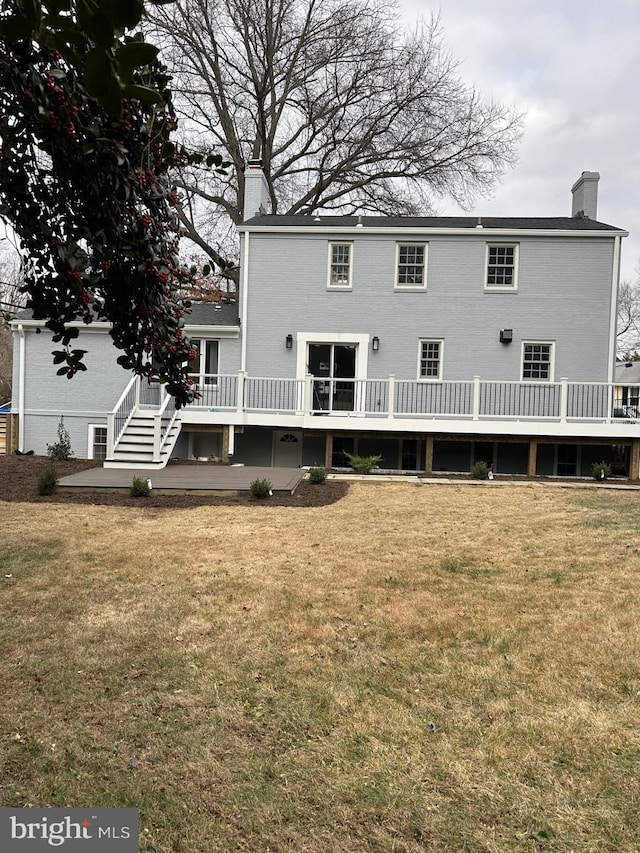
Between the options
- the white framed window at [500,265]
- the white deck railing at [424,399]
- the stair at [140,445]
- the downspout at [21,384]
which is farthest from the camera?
the downspout at [21,384]

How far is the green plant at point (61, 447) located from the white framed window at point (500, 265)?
456 inches

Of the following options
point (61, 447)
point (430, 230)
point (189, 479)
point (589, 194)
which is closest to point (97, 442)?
point (61, 447)

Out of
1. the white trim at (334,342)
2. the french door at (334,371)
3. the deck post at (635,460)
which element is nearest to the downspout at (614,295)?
the deck post at (635,460)

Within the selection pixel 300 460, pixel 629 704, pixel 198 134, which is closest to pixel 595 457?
pixel 300 460

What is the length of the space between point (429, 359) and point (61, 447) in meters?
9.71

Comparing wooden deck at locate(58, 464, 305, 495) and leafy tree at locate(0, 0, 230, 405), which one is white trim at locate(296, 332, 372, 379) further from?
leafy tree at locate(0, 0, 230, 405)

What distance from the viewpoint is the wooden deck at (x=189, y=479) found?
9734mm

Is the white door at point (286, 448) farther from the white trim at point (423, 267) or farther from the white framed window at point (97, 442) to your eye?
the white trim at point (423, 267)

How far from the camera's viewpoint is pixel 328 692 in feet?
10.5

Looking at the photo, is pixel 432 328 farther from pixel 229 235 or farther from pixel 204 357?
pixel 229 235

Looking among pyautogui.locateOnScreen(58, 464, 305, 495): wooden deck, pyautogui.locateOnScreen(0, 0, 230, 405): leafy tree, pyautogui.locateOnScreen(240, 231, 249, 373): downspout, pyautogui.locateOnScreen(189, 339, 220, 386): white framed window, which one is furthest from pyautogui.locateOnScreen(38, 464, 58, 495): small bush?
pyautogui.locateOnScreen(0, 0, 230, 405): leafy tree

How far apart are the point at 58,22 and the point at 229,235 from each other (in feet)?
80.2

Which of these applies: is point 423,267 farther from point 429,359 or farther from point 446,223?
point 429,359

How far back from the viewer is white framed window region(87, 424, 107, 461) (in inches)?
590
